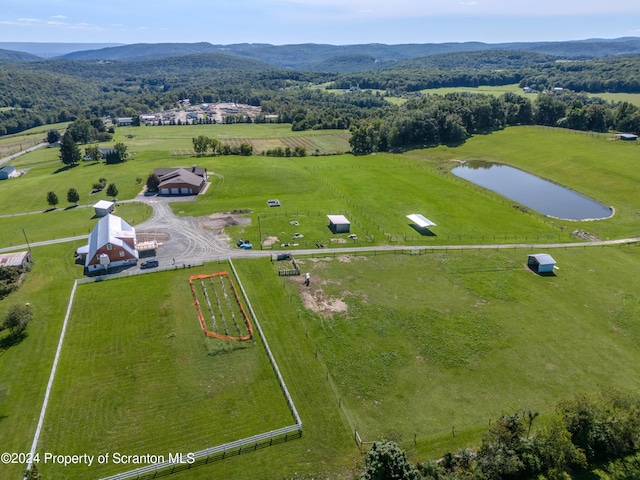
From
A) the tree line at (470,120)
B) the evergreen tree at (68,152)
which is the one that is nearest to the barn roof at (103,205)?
the evergreen tree at (68,152)

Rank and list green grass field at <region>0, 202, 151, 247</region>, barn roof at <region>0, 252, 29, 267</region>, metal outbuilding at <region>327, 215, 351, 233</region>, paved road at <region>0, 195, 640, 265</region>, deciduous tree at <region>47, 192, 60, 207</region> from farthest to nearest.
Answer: deciduous tree at <region>47, 192, 60, 207</region> < metal outbuilding at <region>327, 215, 351, 233</region> < green grass field at <region>0, 202, 151, 247</region> < paved road at <region>0, 195, 640, 265</region> < barn roof at <region>0, 252, 29, 267</region>

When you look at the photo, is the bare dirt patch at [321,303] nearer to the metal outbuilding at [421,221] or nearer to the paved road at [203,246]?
the paved road at [203,246]

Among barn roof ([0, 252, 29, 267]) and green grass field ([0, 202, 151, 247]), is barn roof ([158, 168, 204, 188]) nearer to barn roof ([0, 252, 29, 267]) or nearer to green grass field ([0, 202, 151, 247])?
green grass field ([0, 202, 151, 247])

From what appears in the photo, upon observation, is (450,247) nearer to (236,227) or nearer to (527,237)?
(527,237)

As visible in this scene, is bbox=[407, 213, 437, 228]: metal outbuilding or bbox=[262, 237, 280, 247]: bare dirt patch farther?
bbox=[407, 213, 437, 228]: metal outbuilding

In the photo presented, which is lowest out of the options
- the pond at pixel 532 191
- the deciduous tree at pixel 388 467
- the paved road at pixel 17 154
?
the paved road at pixel 17 154

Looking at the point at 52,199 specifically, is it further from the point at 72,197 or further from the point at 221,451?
the point at 221,451

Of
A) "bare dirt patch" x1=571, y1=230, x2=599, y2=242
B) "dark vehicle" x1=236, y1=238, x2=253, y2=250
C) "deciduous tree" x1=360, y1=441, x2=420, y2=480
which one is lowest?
"bare dirt patch" x1=571, y1=230, x2=599, y2=242

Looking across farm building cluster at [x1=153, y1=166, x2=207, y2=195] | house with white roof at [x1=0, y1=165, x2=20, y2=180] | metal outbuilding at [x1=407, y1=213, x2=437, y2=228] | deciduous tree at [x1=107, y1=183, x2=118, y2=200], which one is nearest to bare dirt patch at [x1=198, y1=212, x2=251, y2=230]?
farm building cluster at [x1=153, y1=166, x2=207, y2=195]
